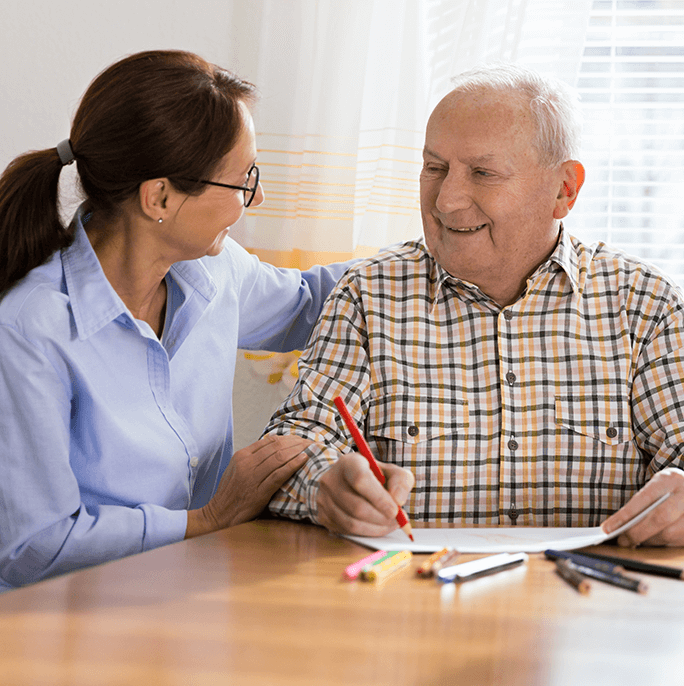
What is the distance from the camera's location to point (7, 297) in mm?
1301

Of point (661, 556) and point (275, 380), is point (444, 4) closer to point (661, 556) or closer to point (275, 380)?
point (275, 380)

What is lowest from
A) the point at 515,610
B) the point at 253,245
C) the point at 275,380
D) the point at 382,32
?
the point at 515,610

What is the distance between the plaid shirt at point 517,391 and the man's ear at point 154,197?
361 mm

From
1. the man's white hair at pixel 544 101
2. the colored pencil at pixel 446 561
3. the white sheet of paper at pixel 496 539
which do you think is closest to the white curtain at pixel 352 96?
the man's white hair at pixel 544 101

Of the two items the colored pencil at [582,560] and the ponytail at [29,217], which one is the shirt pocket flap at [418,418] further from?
the ponytail at [29,217]

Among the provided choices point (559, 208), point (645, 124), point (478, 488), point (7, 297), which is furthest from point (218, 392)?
point (645, 124)

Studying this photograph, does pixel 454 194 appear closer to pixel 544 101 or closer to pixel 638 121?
pixel 544 101

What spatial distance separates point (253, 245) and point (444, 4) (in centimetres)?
75

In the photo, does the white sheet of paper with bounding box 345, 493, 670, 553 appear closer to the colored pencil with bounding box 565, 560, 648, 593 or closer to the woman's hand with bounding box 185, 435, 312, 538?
the colored pencil with bounding box 565, 560, 648, 593

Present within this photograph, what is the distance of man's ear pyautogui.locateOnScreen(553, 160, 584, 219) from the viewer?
1443mm

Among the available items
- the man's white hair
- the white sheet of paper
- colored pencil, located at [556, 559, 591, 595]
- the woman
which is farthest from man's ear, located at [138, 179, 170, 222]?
colored pencil, located at [556, 559, 591, 595]

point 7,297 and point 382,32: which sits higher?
point 382,32

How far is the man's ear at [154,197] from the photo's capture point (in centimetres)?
138

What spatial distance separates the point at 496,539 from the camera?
1.09m
